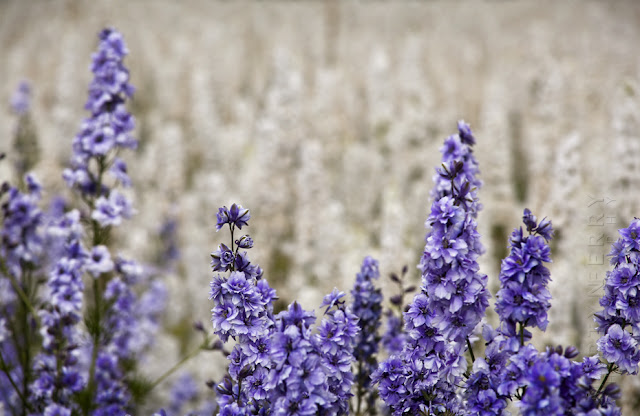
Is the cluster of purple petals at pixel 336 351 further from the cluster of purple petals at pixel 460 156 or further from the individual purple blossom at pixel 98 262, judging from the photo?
the individual purple blossom at pixel 98 262

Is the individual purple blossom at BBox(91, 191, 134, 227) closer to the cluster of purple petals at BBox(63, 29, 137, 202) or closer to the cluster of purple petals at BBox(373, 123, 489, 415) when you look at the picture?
the cluster of purple petals at BBox(63, 29, 137, 202)

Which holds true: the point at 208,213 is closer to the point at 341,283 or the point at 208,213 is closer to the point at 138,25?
the point at 341,283

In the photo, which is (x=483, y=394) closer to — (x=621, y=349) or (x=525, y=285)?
(x=525, y=285)

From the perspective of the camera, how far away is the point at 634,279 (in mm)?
2199

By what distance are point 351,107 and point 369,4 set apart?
1040 cm

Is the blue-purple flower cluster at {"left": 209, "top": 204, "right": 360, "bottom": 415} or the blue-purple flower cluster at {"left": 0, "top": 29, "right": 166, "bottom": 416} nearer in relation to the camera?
the blue-purple flower cluster at {"left": 209, "top": 204, "right": 360, "bottom": 415}

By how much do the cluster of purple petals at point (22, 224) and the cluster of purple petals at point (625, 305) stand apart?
371cm

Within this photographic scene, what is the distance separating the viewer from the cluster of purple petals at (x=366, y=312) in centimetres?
283

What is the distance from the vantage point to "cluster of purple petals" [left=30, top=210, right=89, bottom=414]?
3000 millimetres

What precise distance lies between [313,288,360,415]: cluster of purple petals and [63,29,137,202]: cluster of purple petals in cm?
214

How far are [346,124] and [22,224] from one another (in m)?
14.5

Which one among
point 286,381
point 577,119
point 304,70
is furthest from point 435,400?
point 304,70

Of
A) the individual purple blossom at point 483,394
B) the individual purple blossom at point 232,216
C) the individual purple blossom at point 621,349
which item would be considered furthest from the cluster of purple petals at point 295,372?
the individual purple blossom at point 621,349

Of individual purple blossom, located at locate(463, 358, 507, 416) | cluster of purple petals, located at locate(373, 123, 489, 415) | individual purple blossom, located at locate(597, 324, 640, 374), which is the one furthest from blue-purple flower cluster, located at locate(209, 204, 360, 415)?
individual purple blossom, located at locate(597, 324, 640, 374)
